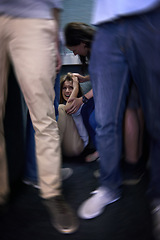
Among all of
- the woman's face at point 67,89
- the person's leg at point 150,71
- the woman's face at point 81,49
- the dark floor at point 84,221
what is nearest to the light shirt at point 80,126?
the woman's face at point 67,89

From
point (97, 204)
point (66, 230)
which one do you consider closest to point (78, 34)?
→ point (97, 204)

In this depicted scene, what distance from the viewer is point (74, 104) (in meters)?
1.60

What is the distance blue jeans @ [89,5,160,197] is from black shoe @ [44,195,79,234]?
217 millimetres

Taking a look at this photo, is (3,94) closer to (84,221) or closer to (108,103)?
(108,103)

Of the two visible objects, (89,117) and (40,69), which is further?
(89,117)

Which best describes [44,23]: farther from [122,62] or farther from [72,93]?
[72,93]

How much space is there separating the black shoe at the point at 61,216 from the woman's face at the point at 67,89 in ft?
3.46

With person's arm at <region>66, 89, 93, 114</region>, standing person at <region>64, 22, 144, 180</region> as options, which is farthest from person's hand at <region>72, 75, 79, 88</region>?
standing person at <region>64, 22, 144, 180</region>

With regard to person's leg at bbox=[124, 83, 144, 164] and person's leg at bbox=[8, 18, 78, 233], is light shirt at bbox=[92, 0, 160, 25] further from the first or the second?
person's leg at bbox=[124, 83, 144, 164]

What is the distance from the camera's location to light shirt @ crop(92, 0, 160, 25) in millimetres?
680

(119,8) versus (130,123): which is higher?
(119,8)

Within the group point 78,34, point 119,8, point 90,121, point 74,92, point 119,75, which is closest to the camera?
point 119,8

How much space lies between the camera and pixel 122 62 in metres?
0.80

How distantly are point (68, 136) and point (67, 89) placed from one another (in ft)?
1.41
